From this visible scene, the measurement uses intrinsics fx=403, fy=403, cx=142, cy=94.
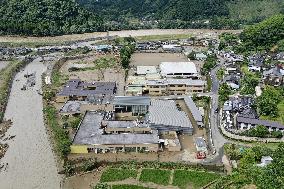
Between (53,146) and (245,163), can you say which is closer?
(245,163)

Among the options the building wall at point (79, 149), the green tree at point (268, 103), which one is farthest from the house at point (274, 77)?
the building wall at point (79, 149)

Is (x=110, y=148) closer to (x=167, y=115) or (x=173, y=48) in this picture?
(x=167, y=115)

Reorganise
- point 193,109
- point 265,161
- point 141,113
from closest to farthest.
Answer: point 265,161, point 141,113, point 193,109

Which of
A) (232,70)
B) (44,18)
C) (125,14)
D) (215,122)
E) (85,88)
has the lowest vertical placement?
(215,122)

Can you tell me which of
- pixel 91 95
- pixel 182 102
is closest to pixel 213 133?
pixel 182 102

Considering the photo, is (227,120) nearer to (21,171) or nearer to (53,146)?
(53,146)

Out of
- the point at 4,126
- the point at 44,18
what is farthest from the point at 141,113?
the point at 44,18
